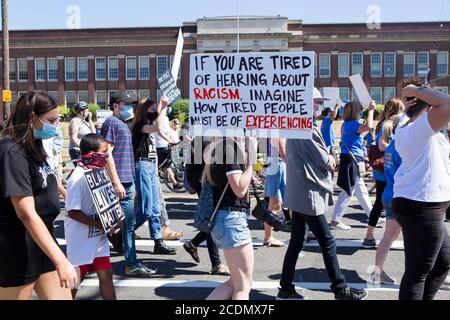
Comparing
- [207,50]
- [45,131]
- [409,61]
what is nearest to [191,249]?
[45,131]

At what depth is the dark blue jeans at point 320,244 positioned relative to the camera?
15.9 ft

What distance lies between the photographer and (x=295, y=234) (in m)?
5.02

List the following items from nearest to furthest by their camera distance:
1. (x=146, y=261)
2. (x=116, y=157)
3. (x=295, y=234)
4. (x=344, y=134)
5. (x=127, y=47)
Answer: (x=295, y=234)
(x=116, y=157)
(x=146, y=261)
(x=344, y=134)
(x=127, y=47)

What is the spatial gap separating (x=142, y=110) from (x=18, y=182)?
318cm

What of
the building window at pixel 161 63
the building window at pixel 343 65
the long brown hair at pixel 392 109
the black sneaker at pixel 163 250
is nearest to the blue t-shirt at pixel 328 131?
the long brown hair at pixel 392 109

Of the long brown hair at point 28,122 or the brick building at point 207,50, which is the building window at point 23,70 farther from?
the long brown hair at point 28,122

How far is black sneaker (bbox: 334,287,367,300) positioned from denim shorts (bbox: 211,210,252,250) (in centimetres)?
129

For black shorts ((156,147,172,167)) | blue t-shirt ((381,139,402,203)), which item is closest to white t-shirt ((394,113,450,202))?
blue t-shirt ((381,139,402,203))

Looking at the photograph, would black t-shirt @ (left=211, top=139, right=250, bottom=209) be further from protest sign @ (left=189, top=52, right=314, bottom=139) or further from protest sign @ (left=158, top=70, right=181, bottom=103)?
protest sign @ (left=158, top=70, right=181, bottom=103)

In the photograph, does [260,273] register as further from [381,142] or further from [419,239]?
[419,239]

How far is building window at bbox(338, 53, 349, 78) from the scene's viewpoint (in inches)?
2530
